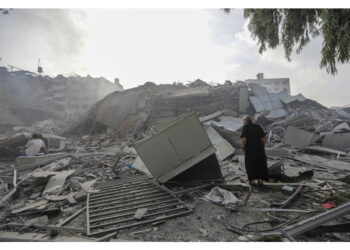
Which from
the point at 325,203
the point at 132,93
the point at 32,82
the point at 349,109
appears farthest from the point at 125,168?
the point at 32,82

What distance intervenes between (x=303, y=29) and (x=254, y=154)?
3.15 meters

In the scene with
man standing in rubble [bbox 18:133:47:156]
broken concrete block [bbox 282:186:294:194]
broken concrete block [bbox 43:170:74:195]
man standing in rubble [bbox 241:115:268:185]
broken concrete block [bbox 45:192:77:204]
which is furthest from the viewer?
man standing in rubble [bbox 18:133:47:156]

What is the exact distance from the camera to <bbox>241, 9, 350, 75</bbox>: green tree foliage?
354 cm

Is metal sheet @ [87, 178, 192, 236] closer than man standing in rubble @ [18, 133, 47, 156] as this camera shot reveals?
Yes

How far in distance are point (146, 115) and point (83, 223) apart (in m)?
12.4

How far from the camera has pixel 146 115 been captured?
15.3 m

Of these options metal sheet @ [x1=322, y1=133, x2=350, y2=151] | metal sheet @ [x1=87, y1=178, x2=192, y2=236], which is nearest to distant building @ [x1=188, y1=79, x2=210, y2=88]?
metal sheet @ [x1=322, y1=133, x2=350, y2=151]

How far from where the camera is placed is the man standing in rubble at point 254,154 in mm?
4320

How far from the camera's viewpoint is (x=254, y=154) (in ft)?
14.3

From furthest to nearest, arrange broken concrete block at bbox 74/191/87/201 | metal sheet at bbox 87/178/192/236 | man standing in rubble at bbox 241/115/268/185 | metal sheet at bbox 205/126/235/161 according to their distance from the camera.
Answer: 1. metal sheet at bbox 205/126/235/161
2. man standing in rubble at bbox 241/115/268/185
3. broken concrete block at bbox 74/191/87/201
4. metal sheet at bbox 87/178/192/236

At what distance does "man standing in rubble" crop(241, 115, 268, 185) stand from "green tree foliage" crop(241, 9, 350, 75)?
1.80 meters

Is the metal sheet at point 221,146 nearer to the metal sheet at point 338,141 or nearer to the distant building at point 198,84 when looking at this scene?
the metal sheet at point 338,141

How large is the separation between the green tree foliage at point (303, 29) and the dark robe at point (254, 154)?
180 cm

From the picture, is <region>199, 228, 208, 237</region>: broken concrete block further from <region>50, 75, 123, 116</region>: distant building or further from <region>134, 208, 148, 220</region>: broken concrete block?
<region>50, 75, 123, 116</region>: distant building
